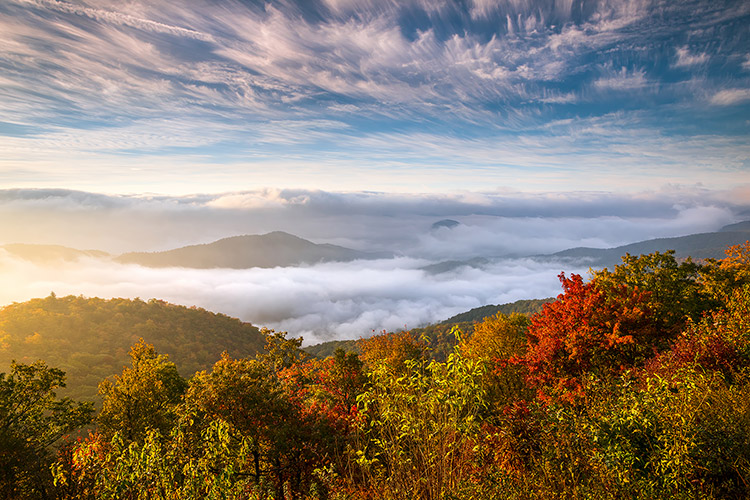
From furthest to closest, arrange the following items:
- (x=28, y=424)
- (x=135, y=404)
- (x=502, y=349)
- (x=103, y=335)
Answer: (x=103, y=335)
(x=502, y=349)
(x=135, y=404)
(x=28, y=424)

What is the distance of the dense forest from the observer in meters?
6.59

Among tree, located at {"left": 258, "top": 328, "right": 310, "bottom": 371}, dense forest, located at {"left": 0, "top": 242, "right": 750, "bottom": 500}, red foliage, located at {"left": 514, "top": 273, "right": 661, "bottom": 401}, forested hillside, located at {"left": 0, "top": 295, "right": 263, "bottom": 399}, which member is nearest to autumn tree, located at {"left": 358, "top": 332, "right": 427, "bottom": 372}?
dense forest, located at {"left": 0, "top": 242, "right": 750, "bottom": 500}

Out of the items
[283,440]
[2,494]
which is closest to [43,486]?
[2,494]

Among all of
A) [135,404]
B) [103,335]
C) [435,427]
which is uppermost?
[435,427]

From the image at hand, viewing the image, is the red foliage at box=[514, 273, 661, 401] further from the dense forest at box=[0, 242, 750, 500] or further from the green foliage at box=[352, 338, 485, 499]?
the green foliage at box=[352, 338, 485, 499]

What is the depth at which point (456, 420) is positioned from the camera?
22.0 feet

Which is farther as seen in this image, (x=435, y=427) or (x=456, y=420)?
(x=435, y=427)

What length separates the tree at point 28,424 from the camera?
500 inches

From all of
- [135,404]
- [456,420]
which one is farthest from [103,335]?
[456,420]

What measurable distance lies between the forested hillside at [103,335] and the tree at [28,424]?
28962 millimetres

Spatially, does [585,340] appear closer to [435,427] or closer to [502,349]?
[435,427]

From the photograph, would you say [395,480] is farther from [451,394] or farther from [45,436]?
[45,436]

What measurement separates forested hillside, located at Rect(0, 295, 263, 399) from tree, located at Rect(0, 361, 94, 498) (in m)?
29.0

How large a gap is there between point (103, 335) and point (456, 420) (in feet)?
266
